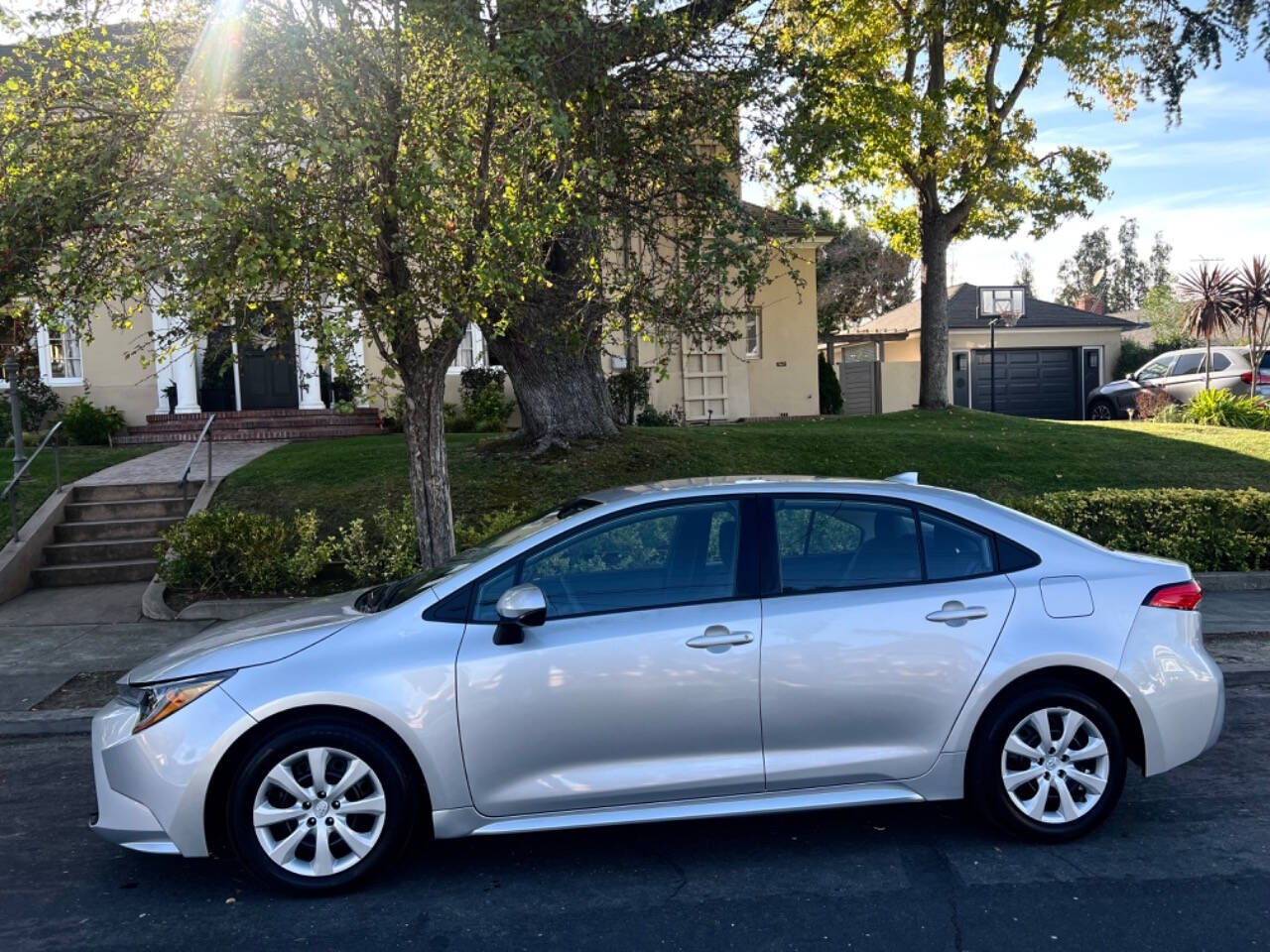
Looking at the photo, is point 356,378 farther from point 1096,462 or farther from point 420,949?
point 1096,462

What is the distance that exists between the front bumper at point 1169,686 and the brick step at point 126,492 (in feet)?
34.6

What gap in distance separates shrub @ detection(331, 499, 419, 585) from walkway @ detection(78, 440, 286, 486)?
142 inches

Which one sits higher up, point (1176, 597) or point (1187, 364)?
point (1187, 364)

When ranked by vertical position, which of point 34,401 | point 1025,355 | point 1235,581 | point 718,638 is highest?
point 1025,355

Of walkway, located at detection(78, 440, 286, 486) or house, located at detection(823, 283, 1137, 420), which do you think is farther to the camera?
house, located at detection(823, 283, 1137, 420)

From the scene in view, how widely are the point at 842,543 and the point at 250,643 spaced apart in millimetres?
2488

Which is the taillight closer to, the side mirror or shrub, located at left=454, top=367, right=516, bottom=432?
the side mirror

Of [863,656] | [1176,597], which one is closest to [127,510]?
[863,656]

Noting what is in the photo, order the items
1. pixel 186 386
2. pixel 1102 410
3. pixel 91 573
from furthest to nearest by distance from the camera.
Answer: pixel 1102 410 → pixel 186 386 → pixel 91 573

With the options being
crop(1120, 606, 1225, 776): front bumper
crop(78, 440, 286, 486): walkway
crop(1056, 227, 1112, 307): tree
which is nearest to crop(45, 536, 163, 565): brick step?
crop(78, 440, 286, 486): walkway

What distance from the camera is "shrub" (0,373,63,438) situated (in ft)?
57.6

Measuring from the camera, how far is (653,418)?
1886 cm

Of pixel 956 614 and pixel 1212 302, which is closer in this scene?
pixel 956 614

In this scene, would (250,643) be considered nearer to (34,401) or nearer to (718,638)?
(718,638)
